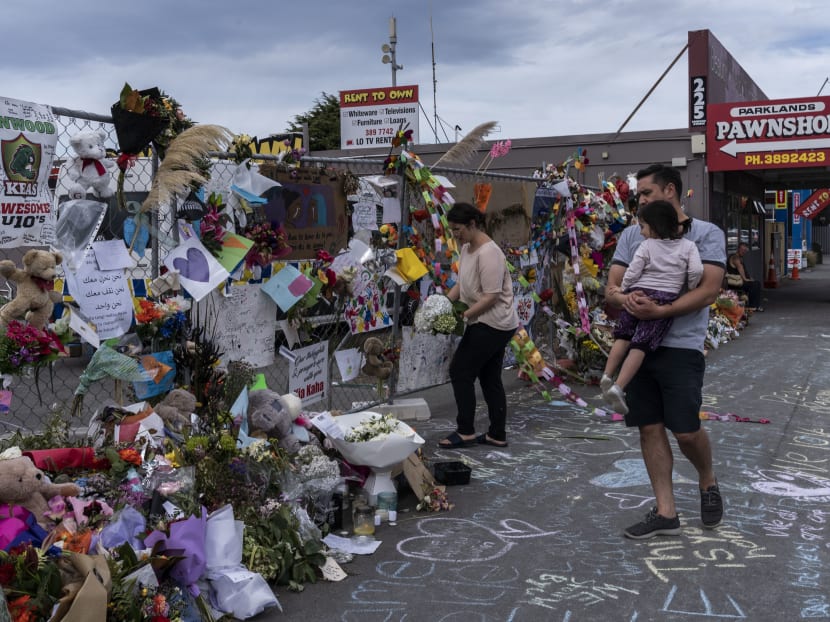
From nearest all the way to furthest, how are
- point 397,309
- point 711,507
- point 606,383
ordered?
point 606,383 → point 711,507 → point 397,309

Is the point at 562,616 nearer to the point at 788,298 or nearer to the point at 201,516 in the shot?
the point at 201,516

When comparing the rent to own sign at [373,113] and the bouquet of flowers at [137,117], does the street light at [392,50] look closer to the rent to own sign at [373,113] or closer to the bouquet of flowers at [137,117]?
the rent to own sign at [373,113]

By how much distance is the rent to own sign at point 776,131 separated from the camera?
17344 mm

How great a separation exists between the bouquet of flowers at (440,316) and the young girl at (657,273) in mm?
2176

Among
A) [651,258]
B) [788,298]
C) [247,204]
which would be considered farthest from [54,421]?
[788,298]

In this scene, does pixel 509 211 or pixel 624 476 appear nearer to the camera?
pixel 624 476

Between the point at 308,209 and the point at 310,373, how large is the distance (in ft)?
3.83

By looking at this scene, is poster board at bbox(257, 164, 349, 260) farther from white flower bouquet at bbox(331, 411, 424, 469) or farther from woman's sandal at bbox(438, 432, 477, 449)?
woman's sandal at bbox(438, 432, 477, 449)

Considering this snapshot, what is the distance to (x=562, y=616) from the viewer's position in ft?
12.1

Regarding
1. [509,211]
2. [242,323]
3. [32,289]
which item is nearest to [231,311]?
[242,323]

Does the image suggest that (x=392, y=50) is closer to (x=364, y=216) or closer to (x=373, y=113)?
(x=373, y=113)

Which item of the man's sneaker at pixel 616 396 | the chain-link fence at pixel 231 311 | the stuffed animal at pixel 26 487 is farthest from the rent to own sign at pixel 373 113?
the stuffed animal at pixel 26 487

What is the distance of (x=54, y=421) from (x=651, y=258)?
3.11 meters

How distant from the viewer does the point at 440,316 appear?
6551 millimetres
